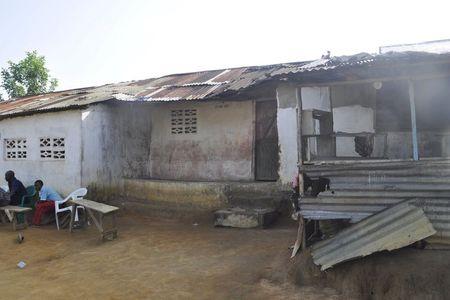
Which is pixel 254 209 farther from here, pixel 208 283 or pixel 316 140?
pixel 208 283

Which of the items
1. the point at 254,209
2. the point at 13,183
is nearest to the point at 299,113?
the point at 254,209

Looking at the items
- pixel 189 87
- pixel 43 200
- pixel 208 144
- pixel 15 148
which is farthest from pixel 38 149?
pixel 208 144

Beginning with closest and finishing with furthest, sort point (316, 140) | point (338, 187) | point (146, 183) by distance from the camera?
1. point (338, 187)
2. point (316, 140)
3. point (146, 183)

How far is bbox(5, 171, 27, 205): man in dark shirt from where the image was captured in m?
10.2

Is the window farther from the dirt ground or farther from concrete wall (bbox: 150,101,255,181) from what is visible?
the dirt ground

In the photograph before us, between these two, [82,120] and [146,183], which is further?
[146,183]

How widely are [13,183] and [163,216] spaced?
4.02 m

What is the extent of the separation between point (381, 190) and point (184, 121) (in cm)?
693

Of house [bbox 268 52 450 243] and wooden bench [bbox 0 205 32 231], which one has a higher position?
house [bbox 268 52 450 243]

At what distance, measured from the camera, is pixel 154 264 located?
638 centimetres

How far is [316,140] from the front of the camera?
7434mm

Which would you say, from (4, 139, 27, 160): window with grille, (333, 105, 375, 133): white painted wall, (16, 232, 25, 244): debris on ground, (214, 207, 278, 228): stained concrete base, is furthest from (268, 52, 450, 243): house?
(4, 139, 27, 160): window with grille

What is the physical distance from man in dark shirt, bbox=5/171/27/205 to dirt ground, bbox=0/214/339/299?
1308 millimetres

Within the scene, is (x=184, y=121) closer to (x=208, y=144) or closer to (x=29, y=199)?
(x=208, y=144)
